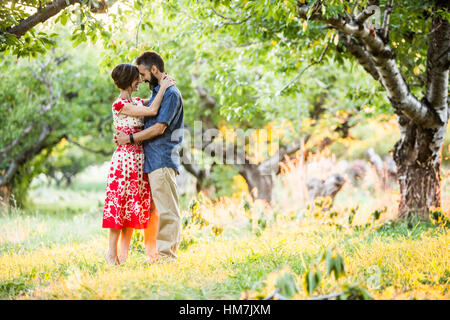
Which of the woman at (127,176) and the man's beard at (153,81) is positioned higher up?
the man's beard at (153,81)

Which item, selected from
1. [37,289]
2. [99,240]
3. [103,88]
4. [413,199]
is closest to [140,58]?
[37,289]

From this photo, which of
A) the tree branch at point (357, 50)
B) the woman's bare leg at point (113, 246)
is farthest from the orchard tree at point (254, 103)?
the woman's bare leg at point (113, 246)

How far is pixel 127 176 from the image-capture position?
415cm

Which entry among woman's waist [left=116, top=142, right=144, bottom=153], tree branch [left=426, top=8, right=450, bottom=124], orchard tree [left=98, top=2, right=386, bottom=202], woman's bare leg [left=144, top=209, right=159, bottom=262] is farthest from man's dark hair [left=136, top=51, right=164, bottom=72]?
orchard tree [left=98, top=2, right=386, bottom=202]

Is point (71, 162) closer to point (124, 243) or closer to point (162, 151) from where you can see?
point (124, 243)

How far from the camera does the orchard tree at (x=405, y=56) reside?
5645 mm

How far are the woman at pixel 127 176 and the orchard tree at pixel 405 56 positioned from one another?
2.02 metres

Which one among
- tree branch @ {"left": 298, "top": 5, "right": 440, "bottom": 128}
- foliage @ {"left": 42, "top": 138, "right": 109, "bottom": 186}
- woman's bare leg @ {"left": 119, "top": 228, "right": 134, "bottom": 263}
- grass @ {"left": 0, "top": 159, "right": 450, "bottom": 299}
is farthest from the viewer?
foliage @ {"left": 42, "top": 138, "right": 109, "bottom": 186}

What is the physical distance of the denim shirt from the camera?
412cm

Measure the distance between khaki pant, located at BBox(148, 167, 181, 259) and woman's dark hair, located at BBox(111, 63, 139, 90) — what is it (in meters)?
0.95

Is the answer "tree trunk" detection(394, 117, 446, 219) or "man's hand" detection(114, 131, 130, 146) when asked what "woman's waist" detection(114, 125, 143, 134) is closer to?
"man's hand" detection(114, 131, 130, 146)

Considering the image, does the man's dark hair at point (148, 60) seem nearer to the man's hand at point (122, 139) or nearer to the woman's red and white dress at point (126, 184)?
the woman's red and white dress at point (126, 184)
